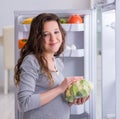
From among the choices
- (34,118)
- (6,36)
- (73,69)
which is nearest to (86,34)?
(73,69)

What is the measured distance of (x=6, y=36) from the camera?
15.2 feet

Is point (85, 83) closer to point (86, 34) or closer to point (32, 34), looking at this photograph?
point (32, 34)

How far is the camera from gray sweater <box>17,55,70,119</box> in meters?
1.27

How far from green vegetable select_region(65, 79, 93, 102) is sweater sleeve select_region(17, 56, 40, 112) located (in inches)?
6.0

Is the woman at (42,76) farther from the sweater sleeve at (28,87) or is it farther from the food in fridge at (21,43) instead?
the food in fridge at (21,43)

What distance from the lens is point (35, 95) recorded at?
4.21ft

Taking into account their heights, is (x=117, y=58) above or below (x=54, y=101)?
above

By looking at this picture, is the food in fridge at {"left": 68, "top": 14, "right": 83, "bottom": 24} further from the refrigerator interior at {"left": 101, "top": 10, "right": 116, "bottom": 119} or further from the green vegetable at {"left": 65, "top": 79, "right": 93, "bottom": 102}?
the green vegetable at {"left": 65, "top": 79, "right": 93, "bottom": 102}

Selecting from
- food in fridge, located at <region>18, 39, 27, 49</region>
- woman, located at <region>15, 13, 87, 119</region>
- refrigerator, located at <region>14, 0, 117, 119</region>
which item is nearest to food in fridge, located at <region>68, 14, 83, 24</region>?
refrigerator, located at <region>14, 0, 117, 119</region>

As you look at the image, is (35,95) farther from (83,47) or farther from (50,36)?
(83,47)

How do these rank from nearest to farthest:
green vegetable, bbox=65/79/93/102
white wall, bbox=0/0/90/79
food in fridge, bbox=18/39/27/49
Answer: green vegetable, bbox=65/79/93/102
food in fridge, bbox=18/39/27/49
white wall, bbox=0/0/90/79

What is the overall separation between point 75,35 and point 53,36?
3.03ft

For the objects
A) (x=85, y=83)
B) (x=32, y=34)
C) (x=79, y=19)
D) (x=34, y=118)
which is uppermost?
(x=79, y=19)

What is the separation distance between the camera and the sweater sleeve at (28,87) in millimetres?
1269
